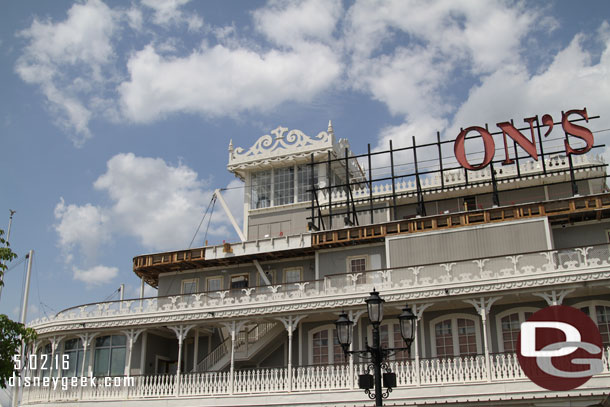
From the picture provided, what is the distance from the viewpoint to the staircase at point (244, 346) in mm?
31234

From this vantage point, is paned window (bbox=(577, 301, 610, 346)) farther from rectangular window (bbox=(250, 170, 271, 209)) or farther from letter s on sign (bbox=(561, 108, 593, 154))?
rectangular window (bbox=(250, 170, 271, 209))

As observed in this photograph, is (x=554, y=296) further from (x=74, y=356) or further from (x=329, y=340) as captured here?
(x=74, y=356)

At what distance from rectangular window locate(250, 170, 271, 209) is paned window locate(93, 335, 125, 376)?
37.7 feet

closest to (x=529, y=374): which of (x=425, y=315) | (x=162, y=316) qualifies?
(x=425, y=315)

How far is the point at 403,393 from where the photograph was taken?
25766 millimetres

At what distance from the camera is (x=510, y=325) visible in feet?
90.6

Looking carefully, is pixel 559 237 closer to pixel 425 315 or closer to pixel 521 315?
pixel 521 315

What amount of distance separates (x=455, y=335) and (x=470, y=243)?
3.95 meters

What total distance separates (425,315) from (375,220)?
8.89 metres

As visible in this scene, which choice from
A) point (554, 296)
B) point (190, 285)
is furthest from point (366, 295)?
point (190, 285)

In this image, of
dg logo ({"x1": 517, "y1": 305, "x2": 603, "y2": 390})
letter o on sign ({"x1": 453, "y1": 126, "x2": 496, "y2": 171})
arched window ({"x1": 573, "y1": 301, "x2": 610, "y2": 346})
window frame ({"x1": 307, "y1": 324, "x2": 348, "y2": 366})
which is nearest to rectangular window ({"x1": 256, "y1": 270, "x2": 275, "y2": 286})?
window frame ({"x1": 307, "y1": 324, "x2": 348, "y2": 366})

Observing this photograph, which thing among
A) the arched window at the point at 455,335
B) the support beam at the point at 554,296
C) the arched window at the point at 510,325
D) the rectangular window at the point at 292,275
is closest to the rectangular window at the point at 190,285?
the rectangular window at the point at 292,275

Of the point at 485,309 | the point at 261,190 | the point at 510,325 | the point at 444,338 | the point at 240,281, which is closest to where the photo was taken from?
the point at 485,309

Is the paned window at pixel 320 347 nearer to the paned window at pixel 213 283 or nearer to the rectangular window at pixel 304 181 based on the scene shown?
the paned window at pixel 213 283
